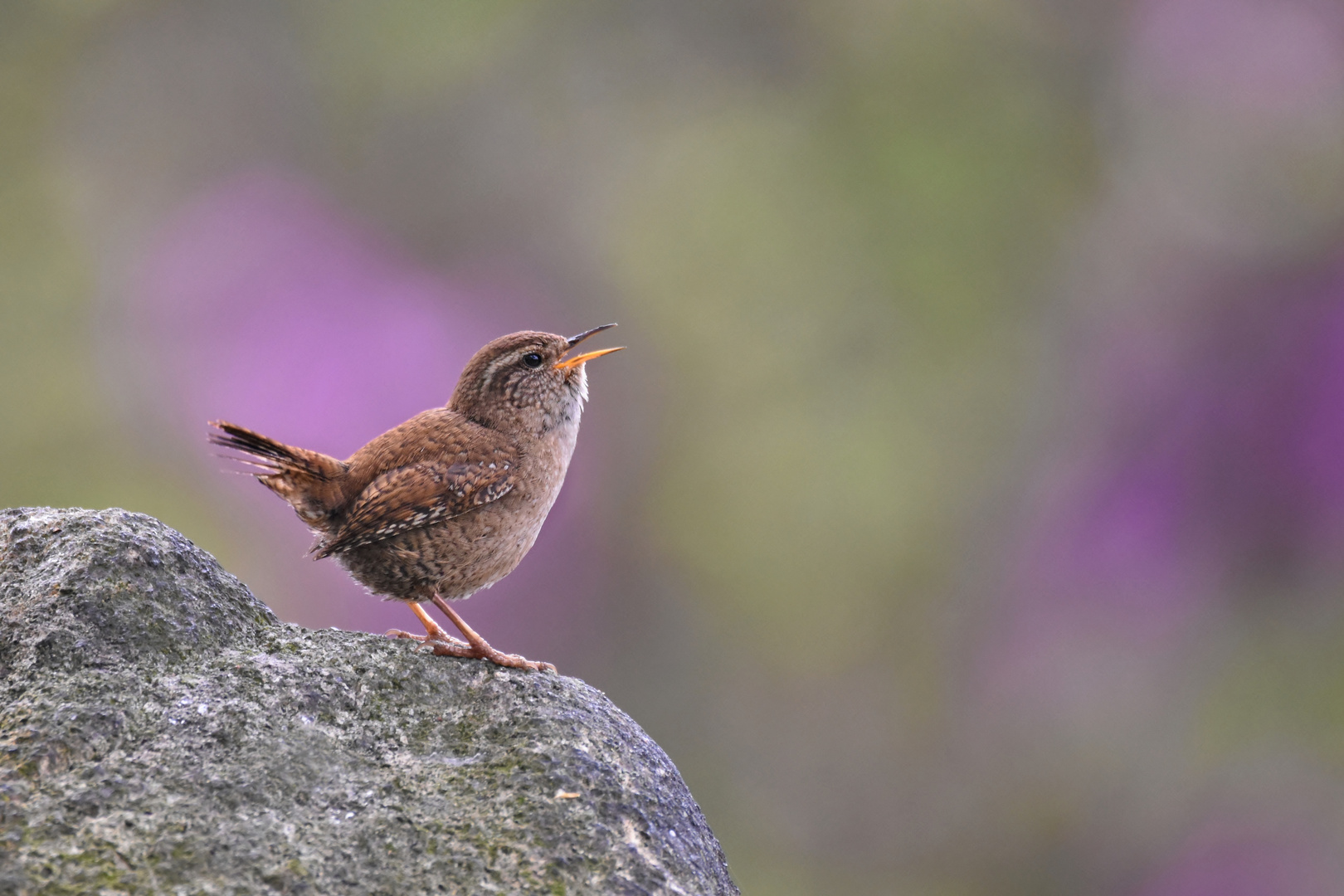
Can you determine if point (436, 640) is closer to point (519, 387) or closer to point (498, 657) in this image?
point (498, 657)

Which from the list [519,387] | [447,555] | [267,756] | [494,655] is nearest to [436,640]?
[494,655]

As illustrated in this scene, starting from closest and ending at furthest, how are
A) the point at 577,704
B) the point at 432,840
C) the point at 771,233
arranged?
the point at 432,840 < the point at 577,704 < the point at 771,233

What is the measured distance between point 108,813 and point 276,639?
563 mm

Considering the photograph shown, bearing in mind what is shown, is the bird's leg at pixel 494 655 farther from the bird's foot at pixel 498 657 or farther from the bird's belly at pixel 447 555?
the bird's belly at pixel 447 555

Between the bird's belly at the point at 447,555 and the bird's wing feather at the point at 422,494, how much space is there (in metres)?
0.03

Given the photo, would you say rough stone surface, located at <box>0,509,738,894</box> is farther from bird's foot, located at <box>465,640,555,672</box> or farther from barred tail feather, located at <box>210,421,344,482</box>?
barred tail feather, located at <box>210,421,344,482</box>

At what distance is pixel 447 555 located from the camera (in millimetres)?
2807

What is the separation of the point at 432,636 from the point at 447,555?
21cm

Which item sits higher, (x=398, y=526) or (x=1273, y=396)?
(x=1273, y=396)

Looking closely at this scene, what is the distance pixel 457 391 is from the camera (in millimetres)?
3168

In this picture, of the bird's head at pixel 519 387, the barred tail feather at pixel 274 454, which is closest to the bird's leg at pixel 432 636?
the barred tail feather at pixel 274 454

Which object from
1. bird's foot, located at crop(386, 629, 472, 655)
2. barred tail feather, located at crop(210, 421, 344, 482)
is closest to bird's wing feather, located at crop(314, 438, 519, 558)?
barred tail feather, located at crop(210, 421, 344, 482)

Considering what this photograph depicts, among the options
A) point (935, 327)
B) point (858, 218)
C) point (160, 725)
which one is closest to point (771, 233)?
point (858, 218)

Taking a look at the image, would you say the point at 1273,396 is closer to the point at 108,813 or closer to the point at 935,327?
the point at 935,327
